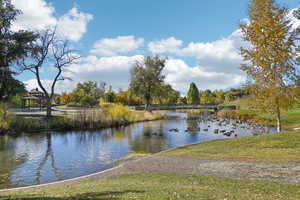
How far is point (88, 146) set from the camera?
2125 centimetres

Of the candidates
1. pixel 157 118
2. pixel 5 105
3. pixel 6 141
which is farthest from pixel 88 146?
pixel 157 118

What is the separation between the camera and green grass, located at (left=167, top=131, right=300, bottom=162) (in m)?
12.4

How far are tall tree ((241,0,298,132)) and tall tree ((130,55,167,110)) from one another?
44.4 metres

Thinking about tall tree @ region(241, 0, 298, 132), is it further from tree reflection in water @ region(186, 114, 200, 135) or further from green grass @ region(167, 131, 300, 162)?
tree reflection in water @ region(186, 114, 200, 135)

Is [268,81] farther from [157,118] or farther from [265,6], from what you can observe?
[157,118]

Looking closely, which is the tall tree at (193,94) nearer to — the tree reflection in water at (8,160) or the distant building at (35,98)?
the distant building at (35,98)

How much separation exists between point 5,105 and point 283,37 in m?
28.0

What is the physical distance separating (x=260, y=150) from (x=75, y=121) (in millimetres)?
24938

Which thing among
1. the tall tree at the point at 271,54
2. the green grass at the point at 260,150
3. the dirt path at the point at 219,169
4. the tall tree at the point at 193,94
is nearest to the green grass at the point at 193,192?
the dirt path at the point at 219,169

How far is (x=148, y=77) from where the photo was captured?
61.4m

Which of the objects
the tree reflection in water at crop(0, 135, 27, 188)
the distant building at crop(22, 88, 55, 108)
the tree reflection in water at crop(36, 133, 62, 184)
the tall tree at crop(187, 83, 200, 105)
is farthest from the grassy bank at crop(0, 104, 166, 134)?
the tall tree at crop(187, 83, 200, 105)

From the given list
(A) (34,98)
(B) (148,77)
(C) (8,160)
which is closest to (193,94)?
(B) (148,77)

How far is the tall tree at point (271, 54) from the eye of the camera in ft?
54.0

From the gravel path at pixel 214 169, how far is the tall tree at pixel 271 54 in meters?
7.56
